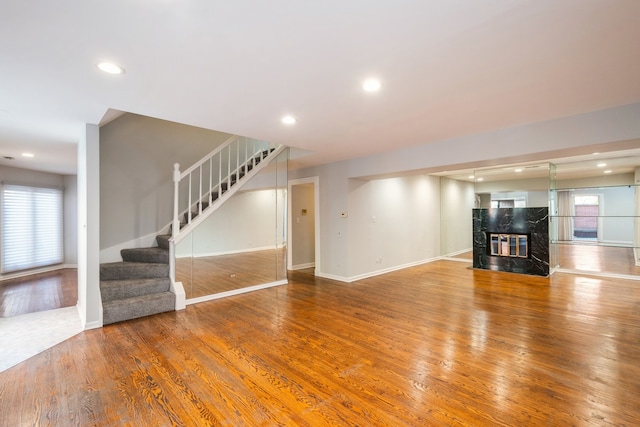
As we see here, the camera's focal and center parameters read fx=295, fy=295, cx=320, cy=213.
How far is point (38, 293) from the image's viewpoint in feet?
17.4

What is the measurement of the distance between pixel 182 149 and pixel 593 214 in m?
9.13

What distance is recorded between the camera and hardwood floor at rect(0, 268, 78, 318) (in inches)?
176

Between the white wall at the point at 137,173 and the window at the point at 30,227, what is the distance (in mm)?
3594

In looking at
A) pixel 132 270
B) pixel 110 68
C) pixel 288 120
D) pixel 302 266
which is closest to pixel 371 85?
pixel 288 120

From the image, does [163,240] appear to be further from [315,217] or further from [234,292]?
[315,217]

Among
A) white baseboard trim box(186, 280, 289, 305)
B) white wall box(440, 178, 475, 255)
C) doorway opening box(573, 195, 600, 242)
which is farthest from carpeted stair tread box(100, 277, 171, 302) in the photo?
doorway opening box(573, 195, 600, 242)

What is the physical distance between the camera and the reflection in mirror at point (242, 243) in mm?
4730

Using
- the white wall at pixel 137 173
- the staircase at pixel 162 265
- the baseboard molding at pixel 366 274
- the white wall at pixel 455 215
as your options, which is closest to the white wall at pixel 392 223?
the baseboard molding at pixel 366 274

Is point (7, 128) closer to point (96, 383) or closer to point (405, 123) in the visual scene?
point (96, 383)

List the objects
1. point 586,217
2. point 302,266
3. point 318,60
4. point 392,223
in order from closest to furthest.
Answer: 1. point 318,60
2. point 586,217
3. point 392,223
4. point 302,266

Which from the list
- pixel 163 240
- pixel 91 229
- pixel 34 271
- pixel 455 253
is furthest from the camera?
pixel 455 253

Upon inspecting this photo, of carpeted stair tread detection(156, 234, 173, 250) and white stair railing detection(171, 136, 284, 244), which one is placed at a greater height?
white stair railing detection(171, 136, 284, 244)

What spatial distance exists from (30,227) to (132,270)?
4630 millimetres

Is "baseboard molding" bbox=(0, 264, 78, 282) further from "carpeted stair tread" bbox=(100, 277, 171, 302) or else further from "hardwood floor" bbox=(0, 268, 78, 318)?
"carpeted stair tread" bbox=(100, 277, 171, 302)
